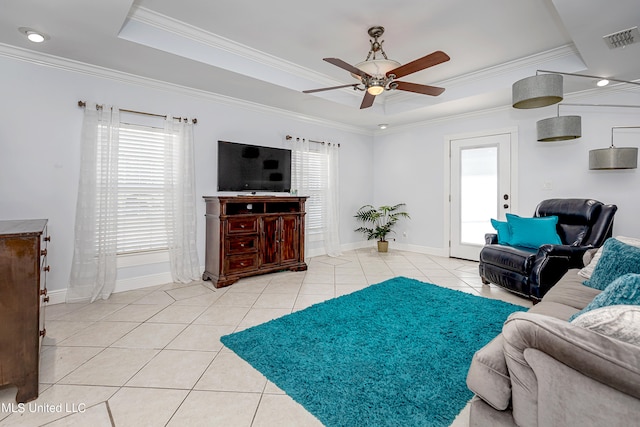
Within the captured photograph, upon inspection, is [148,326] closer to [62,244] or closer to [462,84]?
[62,244]

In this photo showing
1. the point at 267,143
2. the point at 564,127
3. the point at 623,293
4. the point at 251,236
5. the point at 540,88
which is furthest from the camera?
the point at 267,143

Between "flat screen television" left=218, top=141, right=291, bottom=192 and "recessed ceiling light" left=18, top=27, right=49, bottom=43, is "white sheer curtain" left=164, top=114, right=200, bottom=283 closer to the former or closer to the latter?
"flat screen television" left=218, top=141, right=291, bottom=192

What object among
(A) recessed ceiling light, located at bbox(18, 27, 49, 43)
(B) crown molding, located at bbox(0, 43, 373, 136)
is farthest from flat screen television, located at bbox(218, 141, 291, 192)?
(A) recessed ceiling light, located at bbox(18, 27, 49, 43)

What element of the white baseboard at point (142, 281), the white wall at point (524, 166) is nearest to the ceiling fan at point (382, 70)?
the white wall at point (524, 166)

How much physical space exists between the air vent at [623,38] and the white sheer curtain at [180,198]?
438 centimetres

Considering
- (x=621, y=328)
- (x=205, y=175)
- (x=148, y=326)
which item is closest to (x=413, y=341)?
(x=621, y=328)

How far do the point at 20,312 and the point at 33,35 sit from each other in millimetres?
2435

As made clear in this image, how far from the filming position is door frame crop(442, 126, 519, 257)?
4.38 m

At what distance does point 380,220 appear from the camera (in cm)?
605

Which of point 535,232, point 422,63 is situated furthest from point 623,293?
point 535,232

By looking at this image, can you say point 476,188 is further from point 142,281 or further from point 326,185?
point 142,281

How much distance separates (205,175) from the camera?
13.0 ft

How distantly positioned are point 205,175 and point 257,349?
262cm

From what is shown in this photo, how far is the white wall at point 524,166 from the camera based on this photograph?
3.60 m
